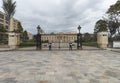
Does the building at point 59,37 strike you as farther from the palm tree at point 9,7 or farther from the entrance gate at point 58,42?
the palm tree at point 9,7

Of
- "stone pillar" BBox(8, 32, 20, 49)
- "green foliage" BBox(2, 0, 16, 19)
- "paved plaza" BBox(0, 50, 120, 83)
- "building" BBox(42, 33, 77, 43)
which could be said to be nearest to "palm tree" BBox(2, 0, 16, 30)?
"green foliage" BBox(2, 0, 16, 19)

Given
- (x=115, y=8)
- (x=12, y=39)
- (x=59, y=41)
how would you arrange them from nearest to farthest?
(x=12, y=39) → (x=59, y=41) → (x=115, y=8)

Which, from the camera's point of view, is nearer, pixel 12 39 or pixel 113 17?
pixel 12 39

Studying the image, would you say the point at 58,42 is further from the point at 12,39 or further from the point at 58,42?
the point at 12,39

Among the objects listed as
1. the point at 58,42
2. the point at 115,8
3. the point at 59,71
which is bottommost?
the point at 59,71

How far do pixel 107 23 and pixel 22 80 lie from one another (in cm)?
3728

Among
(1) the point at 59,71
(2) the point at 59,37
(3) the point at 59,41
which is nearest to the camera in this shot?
(1) the point at 59,71

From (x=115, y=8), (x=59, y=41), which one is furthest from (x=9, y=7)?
(x=115, y=8)

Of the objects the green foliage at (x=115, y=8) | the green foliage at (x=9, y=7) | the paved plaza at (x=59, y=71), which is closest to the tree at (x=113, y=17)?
the green foliage at (x=115, y=8)

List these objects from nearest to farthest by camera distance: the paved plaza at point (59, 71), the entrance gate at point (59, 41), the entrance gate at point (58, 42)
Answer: the paved plaza at point (59, 71), the entrance gate at point (58, 42), the entrance gate at point (59, 41)

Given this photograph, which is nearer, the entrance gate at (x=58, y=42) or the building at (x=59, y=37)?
the entrance gate at (x=58, y=42)

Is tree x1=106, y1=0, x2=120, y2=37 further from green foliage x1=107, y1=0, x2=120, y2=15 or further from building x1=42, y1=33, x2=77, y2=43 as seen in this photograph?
building x1=42, y1=33, x2=77, y2=43

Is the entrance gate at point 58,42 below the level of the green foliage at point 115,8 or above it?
below

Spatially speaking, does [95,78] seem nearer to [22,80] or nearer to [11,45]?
[22,80]
